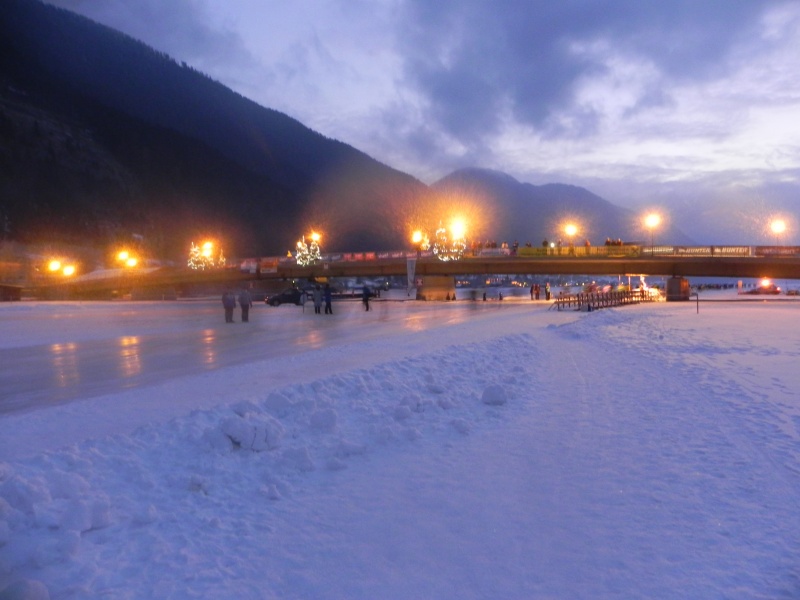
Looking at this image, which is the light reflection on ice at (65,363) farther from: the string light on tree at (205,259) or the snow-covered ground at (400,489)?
the string light on tree at (205,259)

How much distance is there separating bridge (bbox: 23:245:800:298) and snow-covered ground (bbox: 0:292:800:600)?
4678 centimetres

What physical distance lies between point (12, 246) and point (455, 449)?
89.9 metres

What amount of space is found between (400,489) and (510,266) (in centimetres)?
5666

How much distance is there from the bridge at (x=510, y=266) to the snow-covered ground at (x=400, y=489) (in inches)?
1842

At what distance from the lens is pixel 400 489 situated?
19.4 ft

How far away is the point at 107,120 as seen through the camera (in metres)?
172

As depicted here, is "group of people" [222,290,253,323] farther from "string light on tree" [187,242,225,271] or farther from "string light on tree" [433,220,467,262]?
"string light on tree" [187,242,225,271]

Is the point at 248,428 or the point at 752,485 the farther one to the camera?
the point at 248,428

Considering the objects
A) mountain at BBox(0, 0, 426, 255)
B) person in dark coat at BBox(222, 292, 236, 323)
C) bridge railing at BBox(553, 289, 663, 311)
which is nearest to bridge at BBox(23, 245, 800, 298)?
bridge railing at BBox(553, 289, 663, 311)

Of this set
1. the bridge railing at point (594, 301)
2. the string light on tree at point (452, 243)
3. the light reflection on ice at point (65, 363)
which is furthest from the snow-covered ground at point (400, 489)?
the string light on tree at point (452, 243)

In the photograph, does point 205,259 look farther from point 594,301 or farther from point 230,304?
point 594,301

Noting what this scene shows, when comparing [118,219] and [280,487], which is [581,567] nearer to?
[280,487]

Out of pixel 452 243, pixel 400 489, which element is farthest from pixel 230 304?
pixel 452 243

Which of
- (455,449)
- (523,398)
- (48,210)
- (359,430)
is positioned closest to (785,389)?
(523,398)
